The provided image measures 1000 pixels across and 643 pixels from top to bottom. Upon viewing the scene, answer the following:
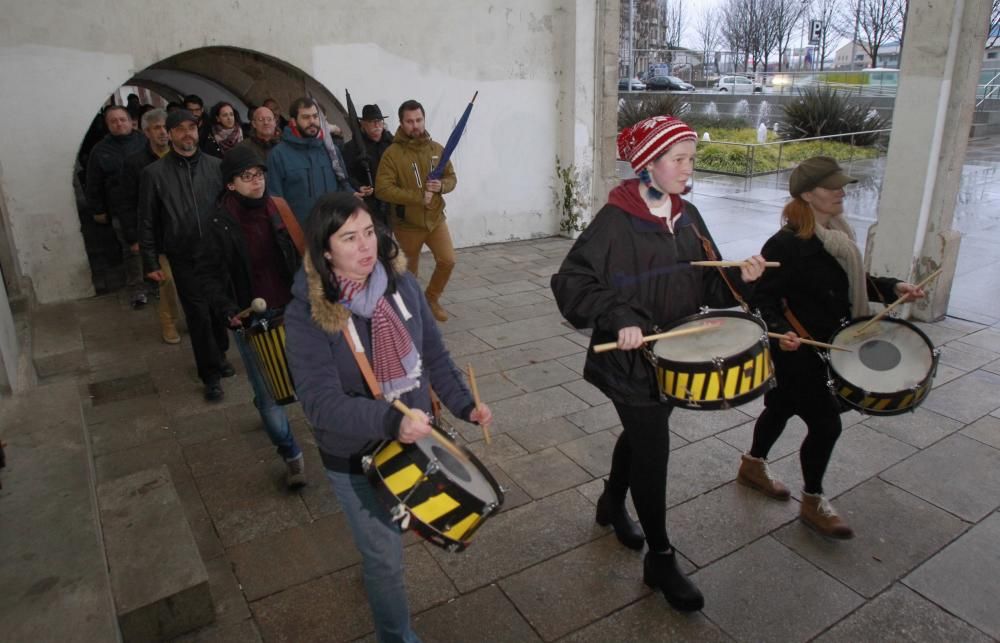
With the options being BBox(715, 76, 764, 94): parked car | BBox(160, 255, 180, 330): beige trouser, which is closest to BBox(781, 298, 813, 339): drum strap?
BBox(160, 255, 180, 330): beige trouser

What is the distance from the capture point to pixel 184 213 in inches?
193

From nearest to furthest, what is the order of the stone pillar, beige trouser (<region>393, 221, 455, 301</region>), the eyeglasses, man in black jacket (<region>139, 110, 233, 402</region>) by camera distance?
1. the eyeglasses
2. man in black jacket (<region>139, 110, 233, 402</region>)
3. beige trouser (<region>393, 221, 455, 301</region>)
4. the stone pillar

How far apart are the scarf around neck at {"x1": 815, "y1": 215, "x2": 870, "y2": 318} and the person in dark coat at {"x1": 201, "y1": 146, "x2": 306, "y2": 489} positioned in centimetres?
263

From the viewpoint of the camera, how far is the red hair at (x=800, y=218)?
10.3ft

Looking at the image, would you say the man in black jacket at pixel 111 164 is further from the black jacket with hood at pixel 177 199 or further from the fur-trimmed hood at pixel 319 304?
the fur-trimmed hood at pixel 319 304

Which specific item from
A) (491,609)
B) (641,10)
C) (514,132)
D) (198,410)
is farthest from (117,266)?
(641,10)

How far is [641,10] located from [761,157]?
46.3m

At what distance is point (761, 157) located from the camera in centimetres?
1585

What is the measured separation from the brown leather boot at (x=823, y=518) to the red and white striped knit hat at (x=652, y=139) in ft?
6.22

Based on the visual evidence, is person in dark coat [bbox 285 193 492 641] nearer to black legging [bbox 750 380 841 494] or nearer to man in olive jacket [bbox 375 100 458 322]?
black legging [bbox 750 380 841 494]

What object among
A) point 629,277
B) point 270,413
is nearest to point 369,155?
point 270,413

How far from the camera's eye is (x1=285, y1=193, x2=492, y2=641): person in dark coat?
2143mm

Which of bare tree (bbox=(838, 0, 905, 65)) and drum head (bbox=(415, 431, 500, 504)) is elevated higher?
bare tree (bbox=(838, 0, 905, 65))

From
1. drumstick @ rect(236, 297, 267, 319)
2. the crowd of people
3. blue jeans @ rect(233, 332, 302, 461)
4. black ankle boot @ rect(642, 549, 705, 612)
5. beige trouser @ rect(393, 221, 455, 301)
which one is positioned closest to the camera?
the crowd of people
